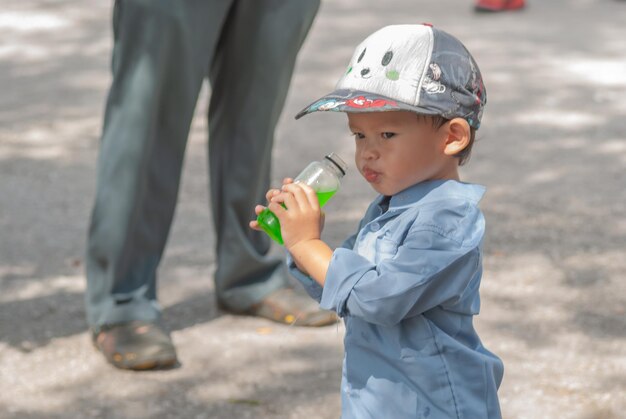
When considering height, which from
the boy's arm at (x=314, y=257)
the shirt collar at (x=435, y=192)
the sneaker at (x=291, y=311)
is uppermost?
the shirt collar at (x=435, y=192)

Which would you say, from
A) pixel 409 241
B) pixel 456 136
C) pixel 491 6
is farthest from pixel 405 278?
pixel 491 6

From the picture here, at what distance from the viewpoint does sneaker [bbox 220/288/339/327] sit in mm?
4027

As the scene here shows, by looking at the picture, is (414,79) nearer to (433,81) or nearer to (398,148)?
(433,81)

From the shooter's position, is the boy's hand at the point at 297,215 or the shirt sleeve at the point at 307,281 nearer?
the boy's hand at the point at 297,215

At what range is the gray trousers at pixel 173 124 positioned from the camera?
3631mm

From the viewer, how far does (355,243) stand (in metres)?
2.53

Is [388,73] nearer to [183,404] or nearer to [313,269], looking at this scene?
[313,269]

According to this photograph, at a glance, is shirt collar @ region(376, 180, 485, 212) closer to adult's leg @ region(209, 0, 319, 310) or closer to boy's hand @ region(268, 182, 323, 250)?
boy's hand @ region(268, 182, 323, 250)

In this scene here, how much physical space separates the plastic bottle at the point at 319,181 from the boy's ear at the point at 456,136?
0.74 feet

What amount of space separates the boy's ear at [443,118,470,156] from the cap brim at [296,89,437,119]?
3.2 inches

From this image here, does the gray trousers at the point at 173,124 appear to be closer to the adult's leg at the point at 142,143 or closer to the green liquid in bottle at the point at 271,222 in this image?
the adult's leg at the point at 142,143

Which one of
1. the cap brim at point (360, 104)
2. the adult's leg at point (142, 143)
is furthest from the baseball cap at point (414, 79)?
the adult's leg at point (142, 143)

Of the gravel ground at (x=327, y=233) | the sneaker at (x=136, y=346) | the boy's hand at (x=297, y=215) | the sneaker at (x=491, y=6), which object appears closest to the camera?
the boy's hand at (x=297, y=215)

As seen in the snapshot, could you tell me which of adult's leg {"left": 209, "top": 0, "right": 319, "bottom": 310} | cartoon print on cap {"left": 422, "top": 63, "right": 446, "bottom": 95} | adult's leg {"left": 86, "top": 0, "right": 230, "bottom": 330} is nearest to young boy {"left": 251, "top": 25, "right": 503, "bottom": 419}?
cartoon print on cap {"left": 422, "top": 63, "right": 446, "bottom": 95}
